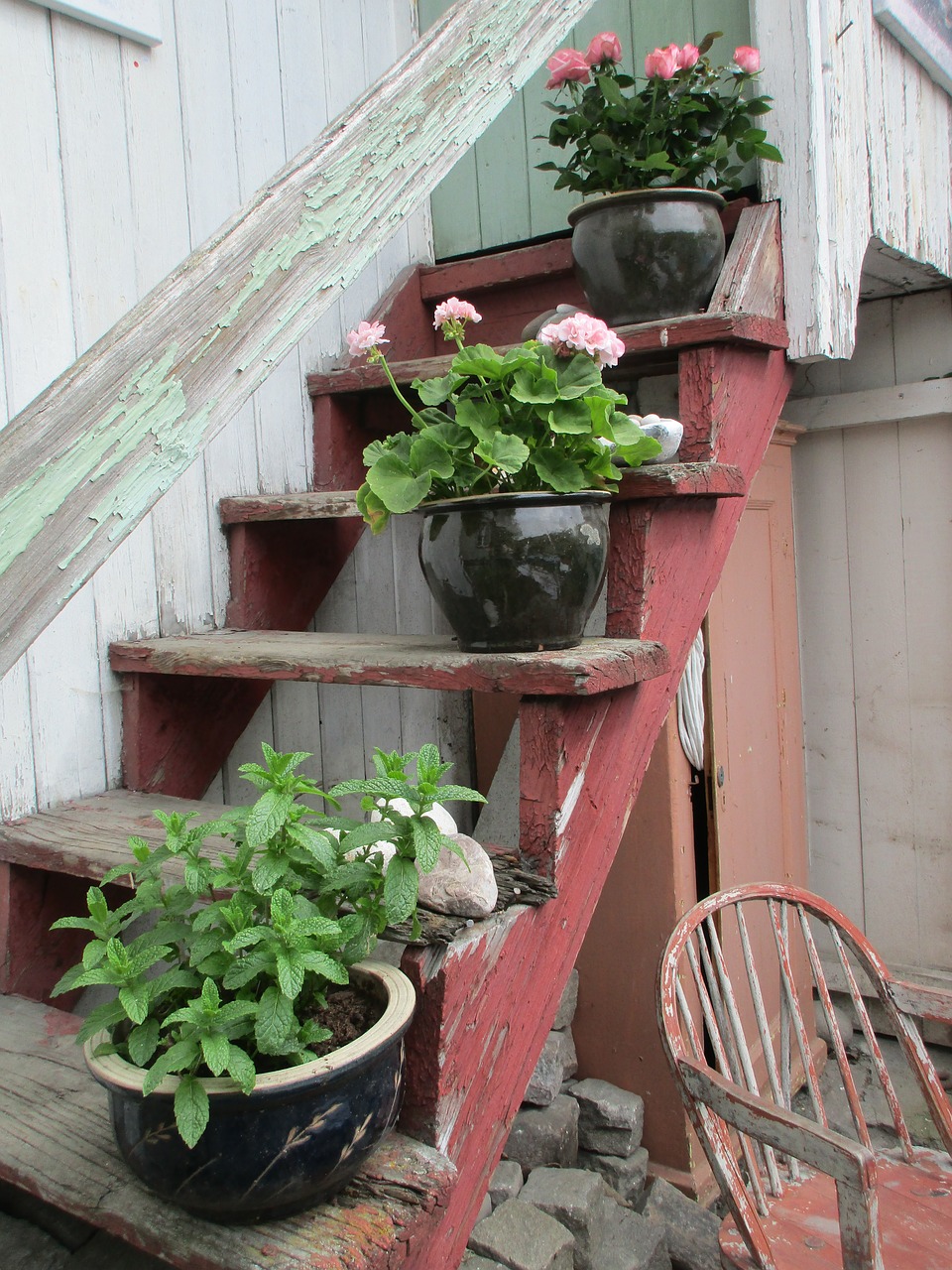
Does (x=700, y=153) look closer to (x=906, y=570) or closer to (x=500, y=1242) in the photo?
(x=906, y=570)

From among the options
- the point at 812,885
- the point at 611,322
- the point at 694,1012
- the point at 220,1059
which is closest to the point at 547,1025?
the point at 220,1059

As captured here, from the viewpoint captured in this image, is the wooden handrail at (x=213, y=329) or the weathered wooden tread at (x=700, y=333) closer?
the wooden handrail at (x=213, y=329)

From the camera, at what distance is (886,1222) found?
1.50 metres

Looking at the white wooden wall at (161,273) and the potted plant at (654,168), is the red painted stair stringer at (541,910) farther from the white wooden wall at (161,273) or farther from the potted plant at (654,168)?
the white wooden wall at (161,273)

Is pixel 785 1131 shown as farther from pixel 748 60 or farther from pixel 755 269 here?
pixel 748 60

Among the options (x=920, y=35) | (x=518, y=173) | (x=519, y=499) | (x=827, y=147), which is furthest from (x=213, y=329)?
(x=920, y=35)

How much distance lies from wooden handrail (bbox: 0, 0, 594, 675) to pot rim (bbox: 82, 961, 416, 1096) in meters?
0.39

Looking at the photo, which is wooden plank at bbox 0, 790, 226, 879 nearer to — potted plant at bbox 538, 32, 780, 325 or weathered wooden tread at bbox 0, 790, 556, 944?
weathered wooden tread at bbox 0, 790, 556, 944

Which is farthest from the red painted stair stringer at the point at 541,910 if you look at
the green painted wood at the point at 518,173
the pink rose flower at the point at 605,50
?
the green painted wood at the point at 518,173

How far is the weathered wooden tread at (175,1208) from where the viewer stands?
2.91 feet

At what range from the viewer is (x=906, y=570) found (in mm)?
3039

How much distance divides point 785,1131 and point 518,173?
219cm

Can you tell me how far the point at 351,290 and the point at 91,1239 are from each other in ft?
6.13

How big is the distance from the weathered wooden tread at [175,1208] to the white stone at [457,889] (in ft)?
0.78
